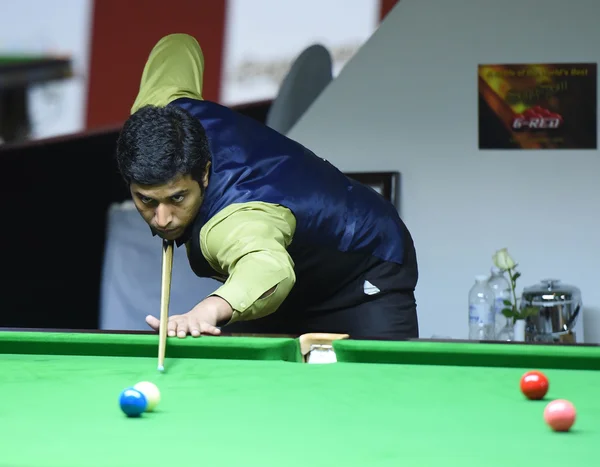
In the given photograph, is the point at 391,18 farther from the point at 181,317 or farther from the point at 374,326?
the point at 181,317

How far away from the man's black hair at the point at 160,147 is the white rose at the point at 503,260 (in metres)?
1.69

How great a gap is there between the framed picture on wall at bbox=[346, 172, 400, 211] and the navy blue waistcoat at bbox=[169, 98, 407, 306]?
3.86 ft

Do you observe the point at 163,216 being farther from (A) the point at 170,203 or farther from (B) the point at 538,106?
(B) the point at 538,106

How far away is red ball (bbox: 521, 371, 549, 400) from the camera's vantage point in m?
1.51

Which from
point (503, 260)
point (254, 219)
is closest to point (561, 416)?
point (254, 219)

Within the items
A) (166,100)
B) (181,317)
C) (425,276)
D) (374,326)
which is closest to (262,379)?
(181,317)

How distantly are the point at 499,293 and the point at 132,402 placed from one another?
2.68 metres

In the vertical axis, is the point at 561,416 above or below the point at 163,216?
below

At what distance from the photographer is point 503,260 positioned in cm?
371

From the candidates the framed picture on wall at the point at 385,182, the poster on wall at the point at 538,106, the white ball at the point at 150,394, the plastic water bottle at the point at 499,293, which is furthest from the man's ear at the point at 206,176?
the poster on wall at the point at 538,106

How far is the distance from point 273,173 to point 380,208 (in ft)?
1.42

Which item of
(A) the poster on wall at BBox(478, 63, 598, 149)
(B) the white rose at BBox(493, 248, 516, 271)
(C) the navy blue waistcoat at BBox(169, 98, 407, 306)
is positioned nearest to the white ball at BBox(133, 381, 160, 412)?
(C) the navy blue waistcoat at BBox(169, 98, 407, 306)

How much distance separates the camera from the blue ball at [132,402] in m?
1.36

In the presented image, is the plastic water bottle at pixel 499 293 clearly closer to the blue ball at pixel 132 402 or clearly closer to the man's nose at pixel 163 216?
the man's nose at pixel 163 216
